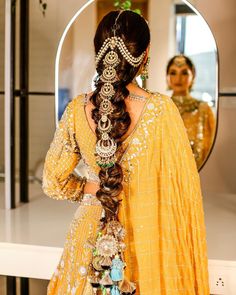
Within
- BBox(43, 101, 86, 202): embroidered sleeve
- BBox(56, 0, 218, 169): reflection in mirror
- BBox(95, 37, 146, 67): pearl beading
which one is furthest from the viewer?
BBox(56, 0, 218, 169): reflection in mirror

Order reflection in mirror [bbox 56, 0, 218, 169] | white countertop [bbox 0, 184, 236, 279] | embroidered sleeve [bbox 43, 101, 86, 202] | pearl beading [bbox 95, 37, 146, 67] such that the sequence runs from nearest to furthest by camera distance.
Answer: pearl beading [bbox 95, 37, 146, 67] → embroidered sleeve [bbox 43, 101, 86, 202] → white countertop [bbox 0, 184, 236, 279] → reflection in mirror [bbox 56, 0, 218, 169]

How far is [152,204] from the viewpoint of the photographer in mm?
1074

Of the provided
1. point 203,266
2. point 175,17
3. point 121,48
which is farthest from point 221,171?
point 121,48

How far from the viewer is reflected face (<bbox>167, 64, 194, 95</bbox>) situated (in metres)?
2.06

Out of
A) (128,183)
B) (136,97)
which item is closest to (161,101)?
(136,97)

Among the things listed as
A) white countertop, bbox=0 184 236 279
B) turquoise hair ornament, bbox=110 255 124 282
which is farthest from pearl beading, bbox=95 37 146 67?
white countertop, bbox=0 184 236 279

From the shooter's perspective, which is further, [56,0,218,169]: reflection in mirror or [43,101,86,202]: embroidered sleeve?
[56,0,218,169]: reflection in mirror

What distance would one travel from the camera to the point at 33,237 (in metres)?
1.61

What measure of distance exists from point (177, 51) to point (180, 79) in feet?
0.40

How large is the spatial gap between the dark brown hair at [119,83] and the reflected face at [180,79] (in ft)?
3.51

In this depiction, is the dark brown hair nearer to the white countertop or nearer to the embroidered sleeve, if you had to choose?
the embroidered sleeve

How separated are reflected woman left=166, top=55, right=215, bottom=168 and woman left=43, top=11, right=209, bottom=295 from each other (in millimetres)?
1032

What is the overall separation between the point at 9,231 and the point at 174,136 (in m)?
0.86

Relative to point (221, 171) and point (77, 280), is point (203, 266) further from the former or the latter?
point (221, 171)
